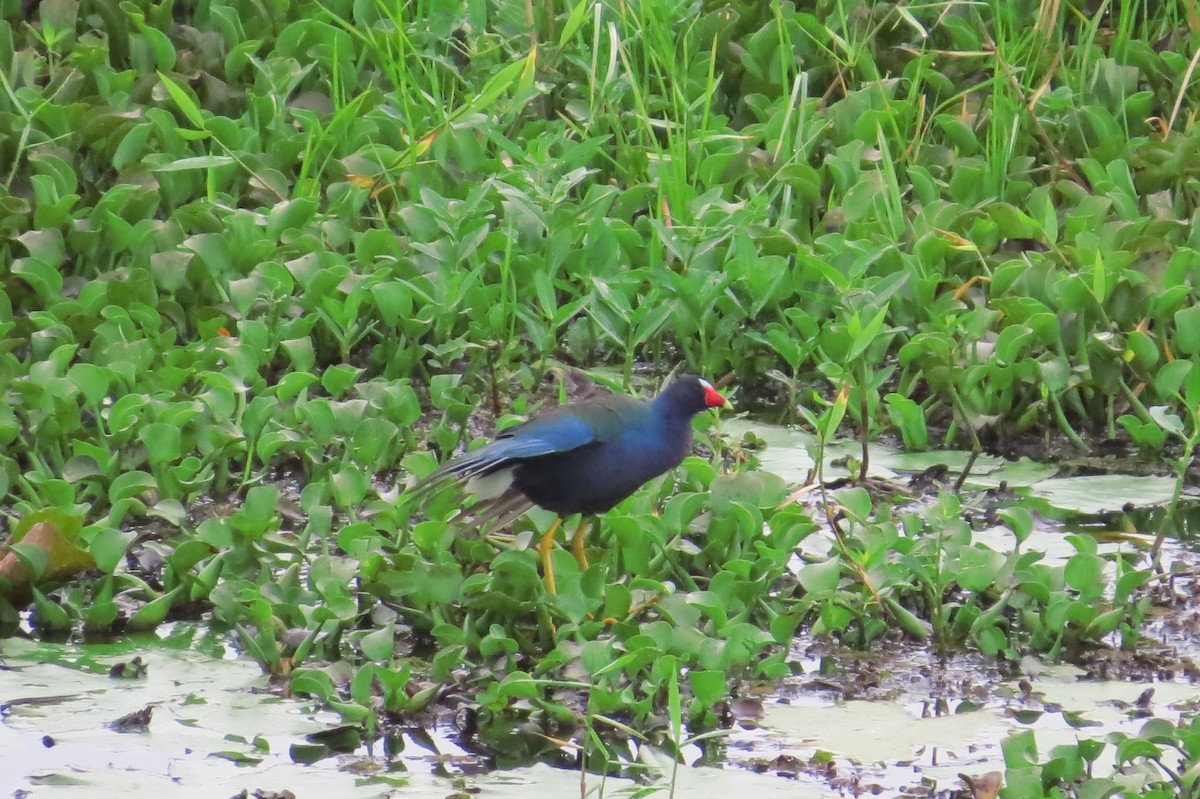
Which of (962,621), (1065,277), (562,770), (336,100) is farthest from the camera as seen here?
(336,100)

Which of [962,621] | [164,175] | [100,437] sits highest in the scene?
[164,175]

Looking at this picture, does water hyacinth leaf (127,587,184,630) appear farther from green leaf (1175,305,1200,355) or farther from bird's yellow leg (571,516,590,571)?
green leaf (1175,305,1200,355)

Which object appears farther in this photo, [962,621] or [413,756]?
[962,621]

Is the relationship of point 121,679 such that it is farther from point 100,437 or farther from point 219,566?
point 100,437

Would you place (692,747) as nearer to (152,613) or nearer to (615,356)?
(152,613)

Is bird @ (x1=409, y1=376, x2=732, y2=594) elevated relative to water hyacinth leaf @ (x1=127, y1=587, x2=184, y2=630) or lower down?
elevated

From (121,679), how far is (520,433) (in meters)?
1.02

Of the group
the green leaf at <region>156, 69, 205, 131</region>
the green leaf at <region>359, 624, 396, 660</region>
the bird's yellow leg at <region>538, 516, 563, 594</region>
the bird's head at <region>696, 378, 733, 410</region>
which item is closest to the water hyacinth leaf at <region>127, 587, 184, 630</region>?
the green leaf at <region>359, 624, 396, 660</region>

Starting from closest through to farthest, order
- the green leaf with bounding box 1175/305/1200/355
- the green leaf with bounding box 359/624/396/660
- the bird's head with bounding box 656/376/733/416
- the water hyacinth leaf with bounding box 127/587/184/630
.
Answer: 1. the green leaf with bounding box 359/624/396/660
2. the water hyacinth leaf with bounding box 127/587/184/630
3. the bird's head with bounding box 656/376/733/416
4. the green leaf with bounding box 1175/305/1200/355

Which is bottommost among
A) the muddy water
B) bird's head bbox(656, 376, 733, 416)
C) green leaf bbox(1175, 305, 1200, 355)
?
the muddy water

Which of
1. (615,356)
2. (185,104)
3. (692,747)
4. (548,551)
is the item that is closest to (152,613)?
(548,551)

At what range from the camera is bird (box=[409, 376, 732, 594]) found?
3.96 metres

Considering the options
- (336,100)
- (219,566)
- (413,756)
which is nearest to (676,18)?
(336,100)

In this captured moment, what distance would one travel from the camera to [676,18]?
648 cm
